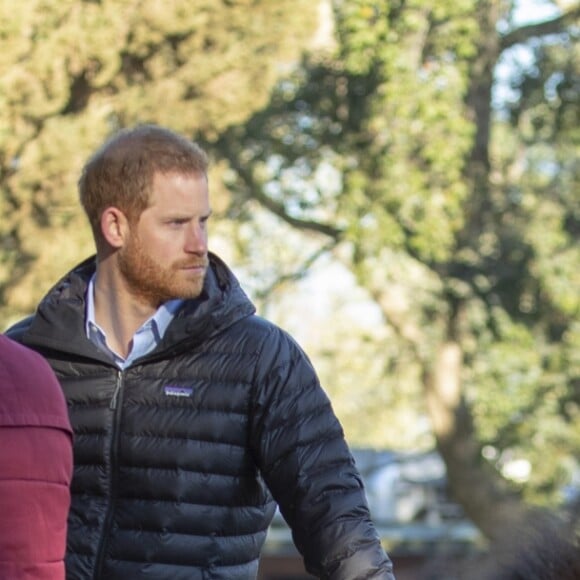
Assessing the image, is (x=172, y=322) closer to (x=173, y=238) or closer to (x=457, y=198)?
(x=173, y=238)

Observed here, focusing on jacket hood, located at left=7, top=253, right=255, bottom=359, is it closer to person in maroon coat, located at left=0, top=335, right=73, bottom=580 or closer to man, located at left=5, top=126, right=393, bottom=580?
man, located at left=5, top=126, right=393, bottom=580

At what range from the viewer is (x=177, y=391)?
382 cm

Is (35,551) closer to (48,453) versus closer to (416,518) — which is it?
(48,453)

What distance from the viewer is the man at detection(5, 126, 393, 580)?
3.74m

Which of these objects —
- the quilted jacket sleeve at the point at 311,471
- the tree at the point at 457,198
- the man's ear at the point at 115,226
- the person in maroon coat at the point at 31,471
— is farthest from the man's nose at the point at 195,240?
the tree at the point at 457,198

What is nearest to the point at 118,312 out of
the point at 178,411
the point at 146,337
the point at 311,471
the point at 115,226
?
the point at 146,337

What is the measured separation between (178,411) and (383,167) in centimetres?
1407

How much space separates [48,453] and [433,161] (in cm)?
1468

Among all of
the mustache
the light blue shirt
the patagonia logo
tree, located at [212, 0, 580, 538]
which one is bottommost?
tree, located at [212, 0, 580, 538]

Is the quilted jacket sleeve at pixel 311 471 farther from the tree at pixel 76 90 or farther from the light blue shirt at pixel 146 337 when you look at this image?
the tree at pixel 76 90

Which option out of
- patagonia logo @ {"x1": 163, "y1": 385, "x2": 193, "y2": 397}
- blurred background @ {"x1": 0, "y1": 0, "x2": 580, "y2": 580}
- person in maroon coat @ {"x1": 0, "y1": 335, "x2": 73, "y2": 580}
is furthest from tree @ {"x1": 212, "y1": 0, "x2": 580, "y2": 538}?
person in maroon coat @ {"x1": 0, "y1": 335, "x2": 73, "y2": 580}

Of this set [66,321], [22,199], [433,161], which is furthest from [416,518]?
[66,321]

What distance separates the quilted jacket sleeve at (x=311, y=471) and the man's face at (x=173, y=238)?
25 centimetres

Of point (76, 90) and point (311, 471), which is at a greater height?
point (76, 90)
